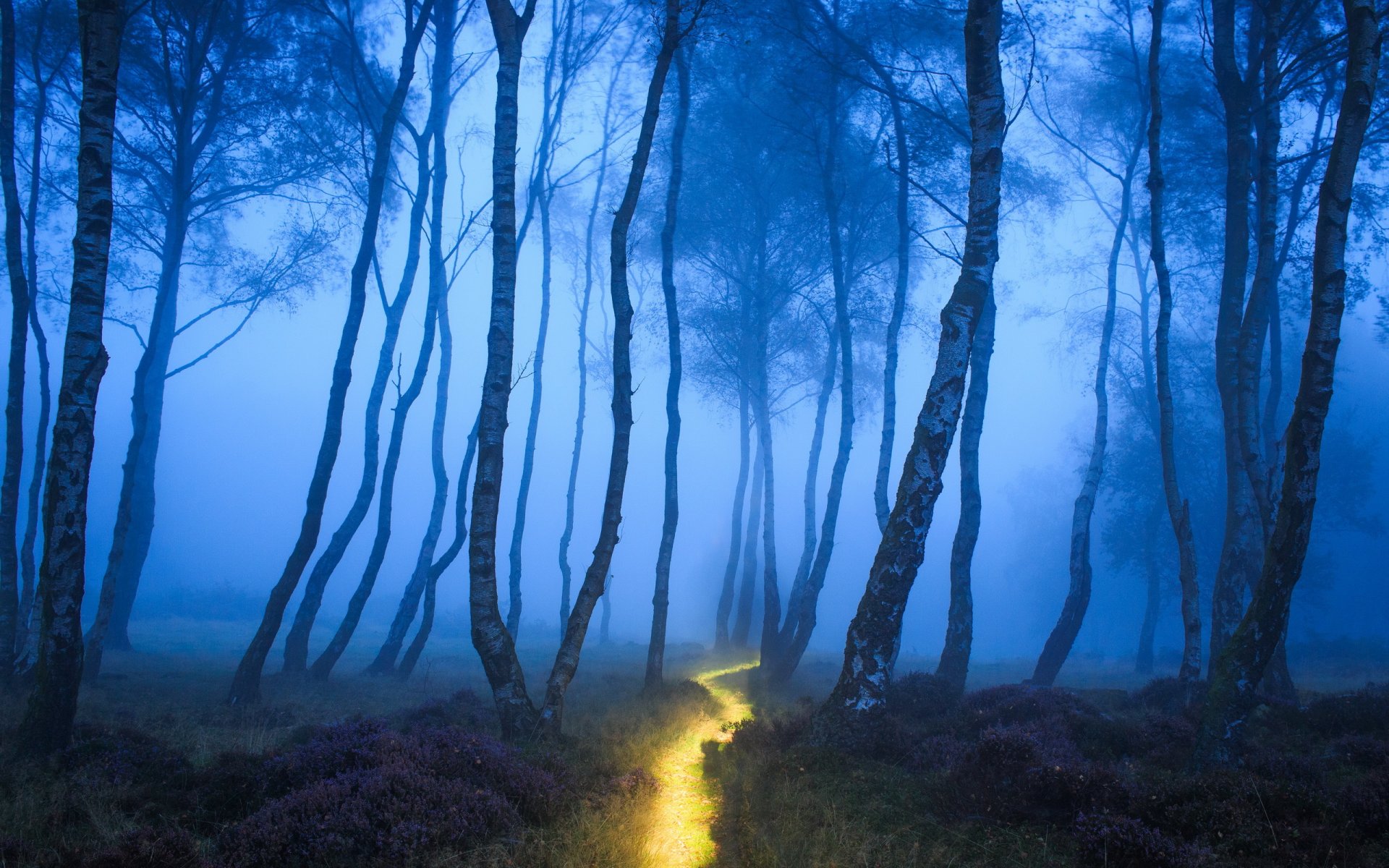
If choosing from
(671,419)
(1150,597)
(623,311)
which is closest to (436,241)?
(671,419)

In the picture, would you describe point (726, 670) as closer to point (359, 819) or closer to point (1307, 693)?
point (1307, 693)

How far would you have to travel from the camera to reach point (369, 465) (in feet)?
46.6

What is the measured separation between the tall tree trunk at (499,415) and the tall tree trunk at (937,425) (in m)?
3.59

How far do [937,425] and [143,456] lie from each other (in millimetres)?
17497

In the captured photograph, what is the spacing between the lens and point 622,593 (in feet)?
328

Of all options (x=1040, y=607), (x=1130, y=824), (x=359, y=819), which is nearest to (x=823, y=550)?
(x=1130, y=824)

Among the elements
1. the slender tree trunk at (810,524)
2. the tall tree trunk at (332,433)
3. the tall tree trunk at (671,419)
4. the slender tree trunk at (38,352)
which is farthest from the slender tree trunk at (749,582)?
the slender tree trunk at (38,352)

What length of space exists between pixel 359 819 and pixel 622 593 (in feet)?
323

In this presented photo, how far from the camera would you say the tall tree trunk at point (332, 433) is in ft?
34.3

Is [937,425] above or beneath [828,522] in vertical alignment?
above

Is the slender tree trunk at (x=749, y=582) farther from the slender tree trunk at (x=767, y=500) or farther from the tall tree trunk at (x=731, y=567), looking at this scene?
the slender tree trunk at (x=767, y=500)

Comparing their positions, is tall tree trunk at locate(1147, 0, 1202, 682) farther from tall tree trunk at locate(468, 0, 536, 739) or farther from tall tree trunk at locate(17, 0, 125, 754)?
tall tree trunk at locate(17, 0, 125, 754)

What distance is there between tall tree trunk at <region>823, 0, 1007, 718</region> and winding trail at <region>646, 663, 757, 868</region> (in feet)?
5.63

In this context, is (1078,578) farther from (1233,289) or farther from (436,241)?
(436,241)
